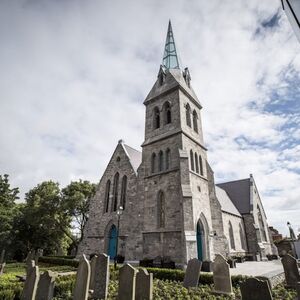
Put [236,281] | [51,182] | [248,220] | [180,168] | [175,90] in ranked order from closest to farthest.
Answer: [236,281]
[180,168]
[175,90]
[248,220]
[51,182]

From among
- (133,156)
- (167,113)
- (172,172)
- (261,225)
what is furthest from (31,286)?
(261,225)

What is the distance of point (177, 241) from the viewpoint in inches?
594

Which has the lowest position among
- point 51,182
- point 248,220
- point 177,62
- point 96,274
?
point 96,274

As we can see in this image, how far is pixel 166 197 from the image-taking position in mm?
17078

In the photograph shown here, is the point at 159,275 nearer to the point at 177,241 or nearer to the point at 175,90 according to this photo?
the point at 177,241

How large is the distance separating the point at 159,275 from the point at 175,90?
1595 centimetres

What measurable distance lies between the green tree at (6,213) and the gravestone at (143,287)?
25.6 m

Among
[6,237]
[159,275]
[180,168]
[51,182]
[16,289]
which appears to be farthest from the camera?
[51,182]

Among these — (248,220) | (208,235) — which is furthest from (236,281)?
(248,220)

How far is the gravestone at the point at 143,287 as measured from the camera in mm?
7125

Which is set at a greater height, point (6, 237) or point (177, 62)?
point (177, 62)

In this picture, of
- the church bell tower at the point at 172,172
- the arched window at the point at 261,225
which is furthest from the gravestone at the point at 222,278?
the arched window at the point at 261,225

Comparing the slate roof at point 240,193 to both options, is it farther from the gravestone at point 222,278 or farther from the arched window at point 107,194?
the gravestone at point 222,278

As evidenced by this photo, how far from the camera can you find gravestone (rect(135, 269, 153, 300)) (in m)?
7.12
